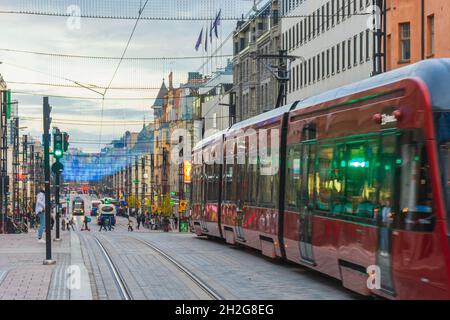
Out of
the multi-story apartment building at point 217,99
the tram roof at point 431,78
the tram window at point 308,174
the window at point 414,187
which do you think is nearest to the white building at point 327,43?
the multi-story apartment building at point 217,99

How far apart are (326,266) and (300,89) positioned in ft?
192

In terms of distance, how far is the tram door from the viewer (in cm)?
1783

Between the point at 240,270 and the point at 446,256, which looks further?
the point at 240,270

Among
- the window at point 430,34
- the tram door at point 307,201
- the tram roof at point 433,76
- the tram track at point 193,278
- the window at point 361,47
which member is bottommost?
the tram track at point 193,278

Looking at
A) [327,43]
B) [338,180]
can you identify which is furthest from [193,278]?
[327,43]

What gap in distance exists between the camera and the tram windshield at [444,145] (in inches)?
469

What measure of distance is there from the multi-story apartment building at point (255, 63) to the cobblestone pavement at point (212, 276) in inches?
2117

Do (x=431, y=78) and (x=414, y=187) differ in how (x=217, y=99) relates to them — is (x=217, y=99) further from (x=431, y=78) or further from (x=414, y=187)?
(x=414, y=187)

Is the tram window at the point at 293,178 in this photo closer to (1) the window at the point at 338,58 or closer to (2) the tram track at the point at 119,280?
(2) the tram track at the point at 119,280

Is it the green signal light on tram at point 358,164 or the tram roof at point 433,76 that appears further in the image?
the green signal light on tram at point 358,164

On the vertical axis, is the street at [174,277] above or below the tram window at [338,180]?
below
